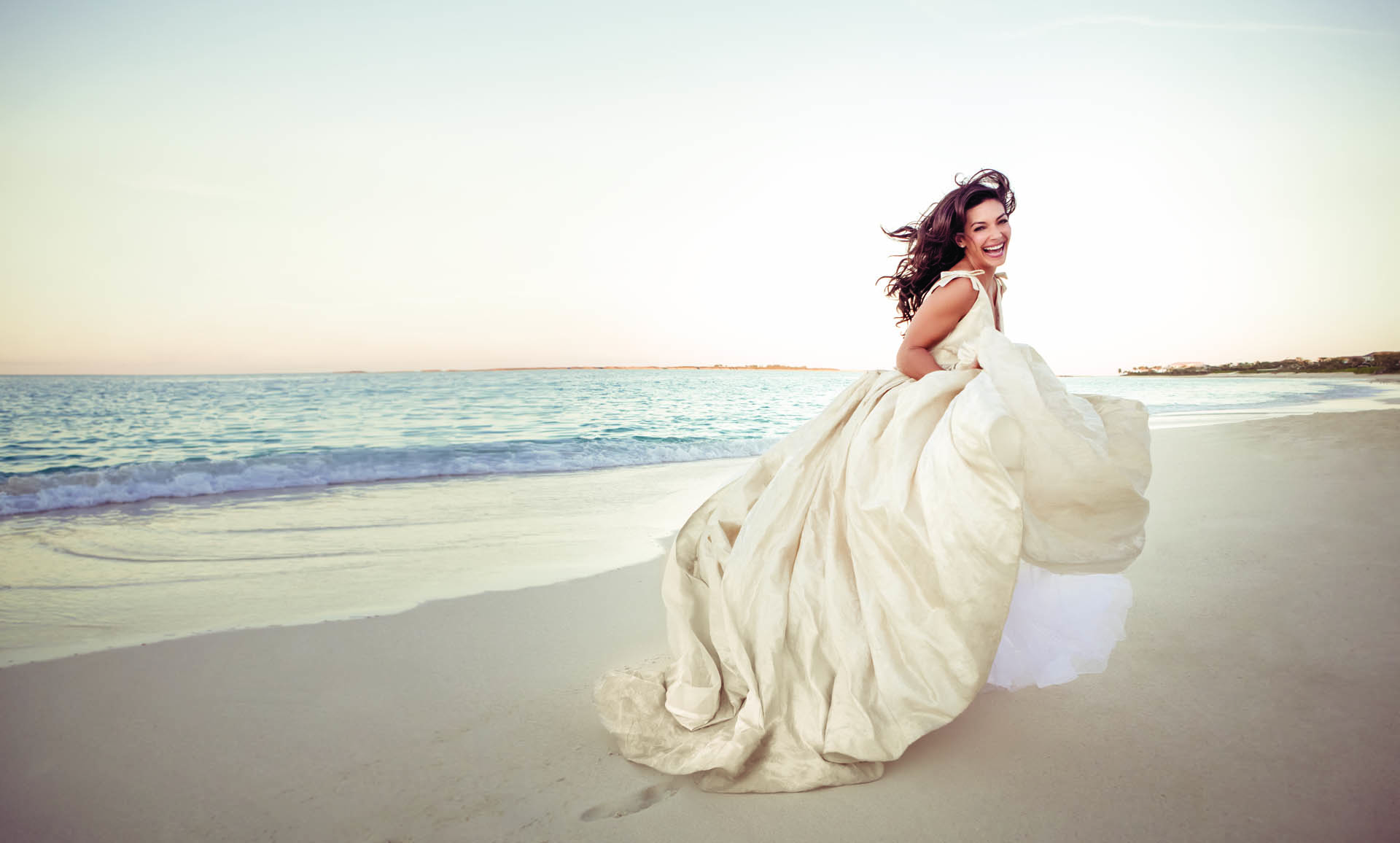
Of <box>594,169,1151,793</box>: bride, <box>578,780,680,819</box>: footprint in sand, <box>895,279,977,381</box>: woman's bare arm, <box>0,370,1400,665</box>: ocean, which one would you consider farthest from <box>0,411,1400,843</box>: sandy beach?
<box>895,279,977,381</box>: woman's bare arm

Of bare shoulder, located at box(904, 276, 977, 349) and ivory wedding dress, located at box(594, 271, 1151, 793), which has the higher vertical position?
bare shoulder, located at box(904, 276, 977, 349)

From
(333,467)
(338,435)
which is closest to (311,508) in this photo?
(333,467)

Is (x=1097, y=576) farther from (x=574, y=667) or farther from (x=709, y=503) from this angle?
(x=574, y=667)

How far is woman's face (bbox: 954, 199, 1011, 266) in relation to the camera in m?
2.62

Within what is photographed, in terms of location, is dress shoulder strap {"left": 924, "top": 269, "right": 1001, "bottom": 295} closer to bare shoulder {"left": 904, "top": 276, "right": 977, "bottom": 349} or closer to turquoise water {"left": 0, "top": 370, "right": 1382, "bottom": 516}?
bare shoulder {"left": 904, "top": 276, "right": 977, "bottom": 349}

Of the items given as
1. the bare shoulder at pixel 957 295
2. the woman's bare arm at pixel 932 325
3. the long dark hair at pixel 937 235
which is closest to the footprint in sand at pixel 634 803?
the woman's bare arm at pixel 932 325

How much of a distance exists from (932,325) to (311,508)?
7.31m

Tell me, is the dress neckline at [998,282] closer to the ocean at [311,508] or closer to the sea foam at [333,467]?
the ocean at [311,508]

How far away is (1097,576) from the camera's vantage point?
2.26m

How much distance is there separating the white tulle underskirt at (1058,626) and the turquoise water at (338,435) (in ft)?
29.2

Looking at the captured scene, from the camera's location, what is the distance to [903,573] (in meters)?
1.90

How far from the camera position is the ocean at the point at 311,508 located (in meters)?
3.97

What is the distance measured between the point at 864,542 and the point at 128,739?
9.25 feet

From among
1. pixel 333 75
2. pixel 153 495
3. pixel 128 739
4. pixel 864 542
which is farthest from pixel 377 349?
pixel 864 542
